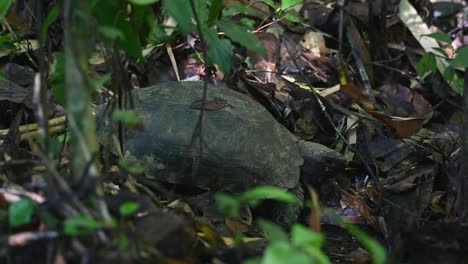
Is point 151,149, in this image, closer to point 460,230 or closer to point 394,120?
point 394,120

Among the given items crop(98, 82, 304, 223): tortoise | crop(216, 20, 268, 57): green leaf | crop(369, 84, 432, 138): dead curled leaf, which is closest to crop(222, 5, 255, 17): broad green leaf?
crop(216, 20, 268, 57): green leaf

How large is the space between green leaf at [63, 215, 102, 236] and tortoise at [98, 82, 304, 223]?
1.67 meters

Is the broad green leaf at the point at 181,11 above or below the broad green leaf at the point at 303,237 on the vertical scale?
above

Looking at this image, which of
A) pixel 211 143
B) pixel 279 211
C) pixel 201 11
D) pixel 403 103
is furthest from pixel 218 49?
pixel 403 103

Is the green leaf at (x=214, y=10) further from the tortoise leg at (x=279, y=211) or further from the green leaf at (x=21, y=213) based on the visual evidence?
the tortoise leg at (x=279, y=211)

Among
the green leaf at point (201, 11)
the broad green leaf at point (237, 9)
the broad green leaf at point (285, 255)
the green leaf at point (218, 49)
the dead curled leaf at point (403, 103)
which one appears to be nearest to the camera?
the broad green leaf at point (285, 255)

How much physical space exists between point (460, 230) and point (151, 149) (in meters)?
1.64

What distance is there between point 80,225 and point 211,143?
1.78m

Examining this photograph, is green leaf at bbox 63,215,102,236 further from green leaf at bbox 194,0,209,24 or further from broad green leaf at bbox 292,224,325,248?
green leaf at bbox 194,0,209,24

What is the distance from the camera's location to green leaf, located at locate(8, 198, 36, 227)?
1.31m

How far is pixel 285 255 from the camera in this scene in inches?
42.8

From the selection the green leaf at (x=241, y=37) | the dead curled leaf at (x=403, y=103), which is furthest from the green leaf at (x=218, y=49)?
the dead curled leaf at (x=403, y=103)

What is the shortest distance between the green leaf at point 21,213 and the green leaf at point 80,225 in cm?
12

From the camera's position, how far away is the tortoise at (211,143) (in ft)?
9.77
